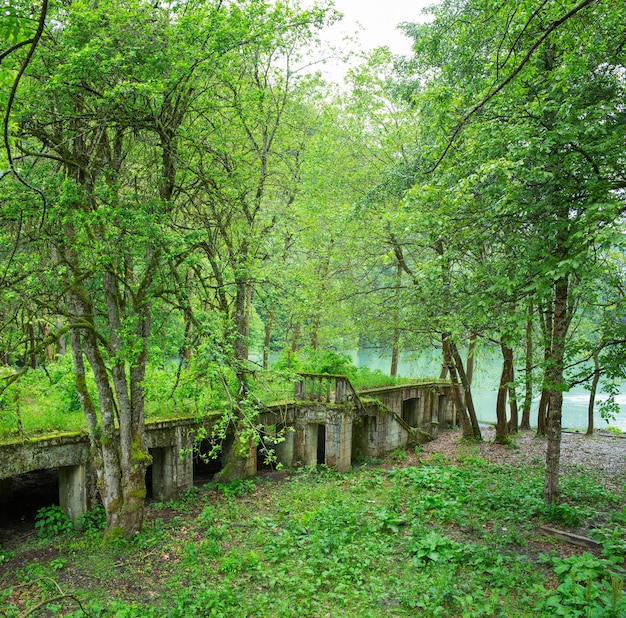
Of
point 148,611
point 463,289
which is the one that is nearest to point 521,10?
point 463,289

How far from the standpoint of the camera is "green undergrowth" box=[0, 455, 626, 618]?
23.4 feet

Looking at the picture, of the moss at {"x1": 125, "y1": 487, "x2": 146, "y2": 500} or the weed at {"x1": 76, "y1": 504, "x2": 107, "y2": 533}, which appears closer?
the moss at {"x1": 125, "y1": 487, "x2": 146, "y2": 500}

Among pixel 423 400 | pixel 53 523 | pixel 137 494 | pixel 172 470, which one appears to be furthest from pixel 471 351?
pixel 423 400

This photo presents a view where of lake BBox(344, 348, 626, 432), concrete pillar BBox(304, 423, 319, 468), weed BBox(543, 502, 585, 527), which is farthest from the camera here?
lake BBox(344, 348, 626, 432)

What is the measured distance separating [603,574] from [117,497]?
8.53 metres

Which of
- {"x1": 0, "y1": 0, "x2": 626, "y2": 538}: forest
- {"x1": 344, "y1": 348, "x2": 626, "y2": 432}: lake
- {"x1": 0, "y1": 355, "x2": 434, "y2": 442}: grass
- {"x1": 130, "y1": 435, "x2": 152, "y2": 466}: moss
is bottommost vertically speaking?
{"x1": 344, "y1": 348, "x2": 626, "y2": 432}: lake

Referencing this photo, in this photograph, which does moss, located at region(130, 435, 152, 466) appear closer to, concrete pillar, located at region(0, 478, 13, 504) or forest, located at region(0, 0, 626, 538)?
forest, located at region(0, 0, 626, 538)

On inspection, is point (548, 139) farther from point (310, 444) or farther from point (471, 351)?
point (310, 444)

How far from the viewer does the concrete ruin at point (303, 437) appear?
1052 cm

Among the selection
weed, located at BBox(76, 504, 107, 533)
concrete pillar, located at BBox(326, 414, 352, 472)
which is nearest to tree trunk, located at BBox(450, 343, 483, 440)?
concrete pillar, located at BBox(326, 414, 352, 472)

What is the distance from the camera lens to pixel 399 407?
20219 mm

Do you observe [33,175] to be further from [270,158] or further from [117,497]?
[270,158]

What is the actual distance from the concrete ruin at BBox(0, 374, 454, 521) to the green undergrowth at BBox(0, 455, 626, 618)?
843 mm

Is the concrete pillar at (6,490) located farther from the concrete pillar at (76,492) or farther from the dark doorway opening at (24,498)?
the concrete pillar at (76,492)
